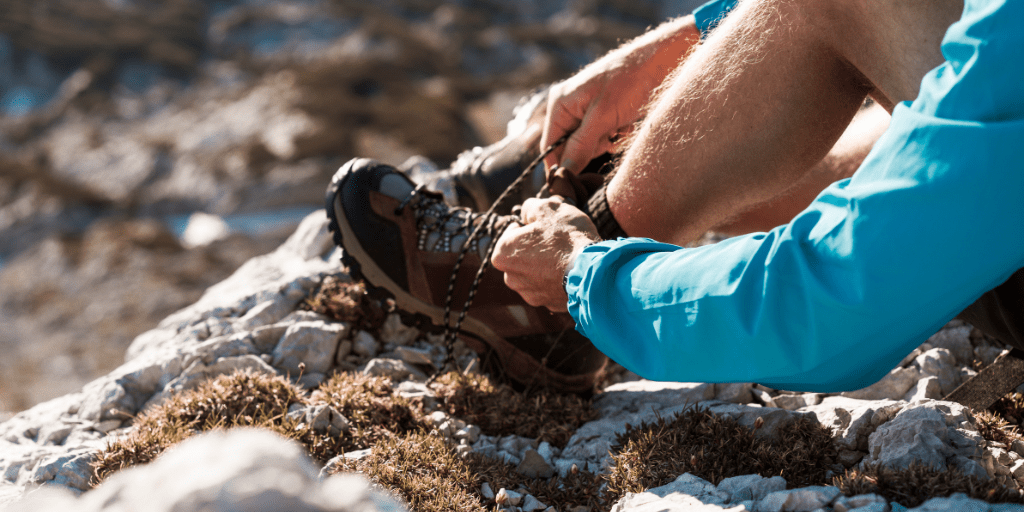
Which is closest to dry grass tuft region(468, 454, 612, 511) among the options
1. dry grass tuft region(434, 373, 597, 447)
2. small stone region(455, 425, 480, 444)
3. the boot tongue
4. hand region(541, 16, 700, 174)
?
small stone region(455, 425, 480, 444)

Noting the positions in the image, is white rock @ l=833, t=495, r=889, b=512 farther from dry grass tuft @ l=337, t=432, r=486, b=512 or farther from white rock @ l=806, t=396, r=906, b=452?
dry grass tuft @ l=337, t=432, r=486, b=512

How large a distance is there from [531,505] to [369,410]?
1.05 meters

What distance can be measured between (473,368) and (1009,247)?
2870mm

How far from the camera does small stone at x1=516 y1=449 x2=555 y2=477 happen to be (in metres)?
3.01

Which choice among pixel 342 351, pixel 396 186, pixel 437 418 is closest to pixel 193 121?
pixel 342 351

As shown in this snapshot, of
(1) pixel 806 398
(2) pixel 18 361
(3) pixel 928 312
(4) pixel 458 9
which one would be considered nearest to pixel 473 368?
(1) pixel 806 398

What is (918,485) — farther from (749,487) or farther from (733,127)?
(733,127)

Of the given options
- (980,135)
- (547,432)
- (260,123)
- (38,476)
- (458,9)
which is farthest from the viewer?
(458,9)

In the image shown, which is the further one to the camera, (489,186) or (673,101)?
(489,186)

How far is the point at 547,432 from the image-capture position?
3275 millimetres

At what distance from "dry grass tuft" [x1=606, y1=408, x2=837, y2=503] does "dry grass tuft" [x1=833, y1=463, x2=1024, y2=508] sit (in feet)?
0.79

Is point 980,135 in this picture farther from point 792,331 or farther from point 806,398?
point 806,398

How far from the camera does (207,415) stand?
3301mm

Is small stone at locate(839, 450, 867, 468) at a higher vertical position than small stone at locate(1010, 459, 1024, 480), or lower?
higher
